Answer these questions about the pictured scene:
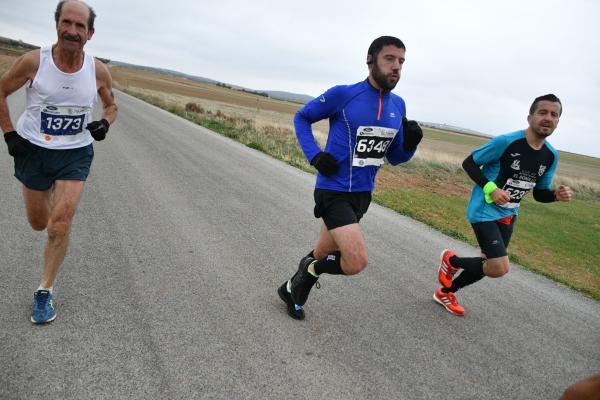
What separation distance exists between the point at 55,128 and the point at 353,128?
2.36 m

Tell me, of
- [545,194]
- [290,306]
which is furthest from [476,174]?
[290,306]

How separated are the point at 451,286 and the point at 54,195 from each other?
3790 millimetres

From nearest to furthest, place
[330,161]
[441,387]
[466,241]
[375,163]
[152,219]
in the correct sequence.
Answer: [441,387]
[330,161]
[375,163]
[152,219]
[466,241]

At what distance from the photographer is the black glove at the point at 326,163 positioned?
314 cm

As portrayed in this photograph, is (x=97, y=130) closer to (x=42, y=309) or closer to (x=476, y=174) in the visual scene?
(x=42, y=309)

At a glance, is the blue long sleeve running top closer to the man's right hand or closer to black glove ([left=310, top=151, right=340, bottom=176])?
black glove ([left=310, top=151, right=340, bottom=176])

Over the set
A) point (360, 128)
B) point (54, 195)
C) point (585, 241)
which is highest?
point (360, 128)

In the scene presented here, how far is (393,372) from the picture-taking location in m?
2.93

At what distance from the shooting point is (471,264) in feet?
13.6

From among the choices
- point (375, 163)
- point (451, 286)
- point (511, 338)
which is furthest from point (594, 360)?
point (375, 163)

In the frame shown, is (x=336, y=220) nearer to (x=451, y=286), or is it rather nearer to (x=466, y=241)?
(x=451, y=286)

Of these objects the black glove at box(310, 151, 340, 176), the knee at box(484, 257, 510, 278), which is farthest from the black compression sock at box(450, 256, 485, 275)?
the black glove at box(310, 151, 340, 176)

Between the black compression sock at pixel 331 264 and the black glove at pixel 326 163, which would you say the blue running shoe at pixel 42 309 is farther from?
the black glove at pixel 326 163

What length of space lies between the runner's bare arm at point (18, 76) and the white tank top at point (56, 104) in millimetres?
41
